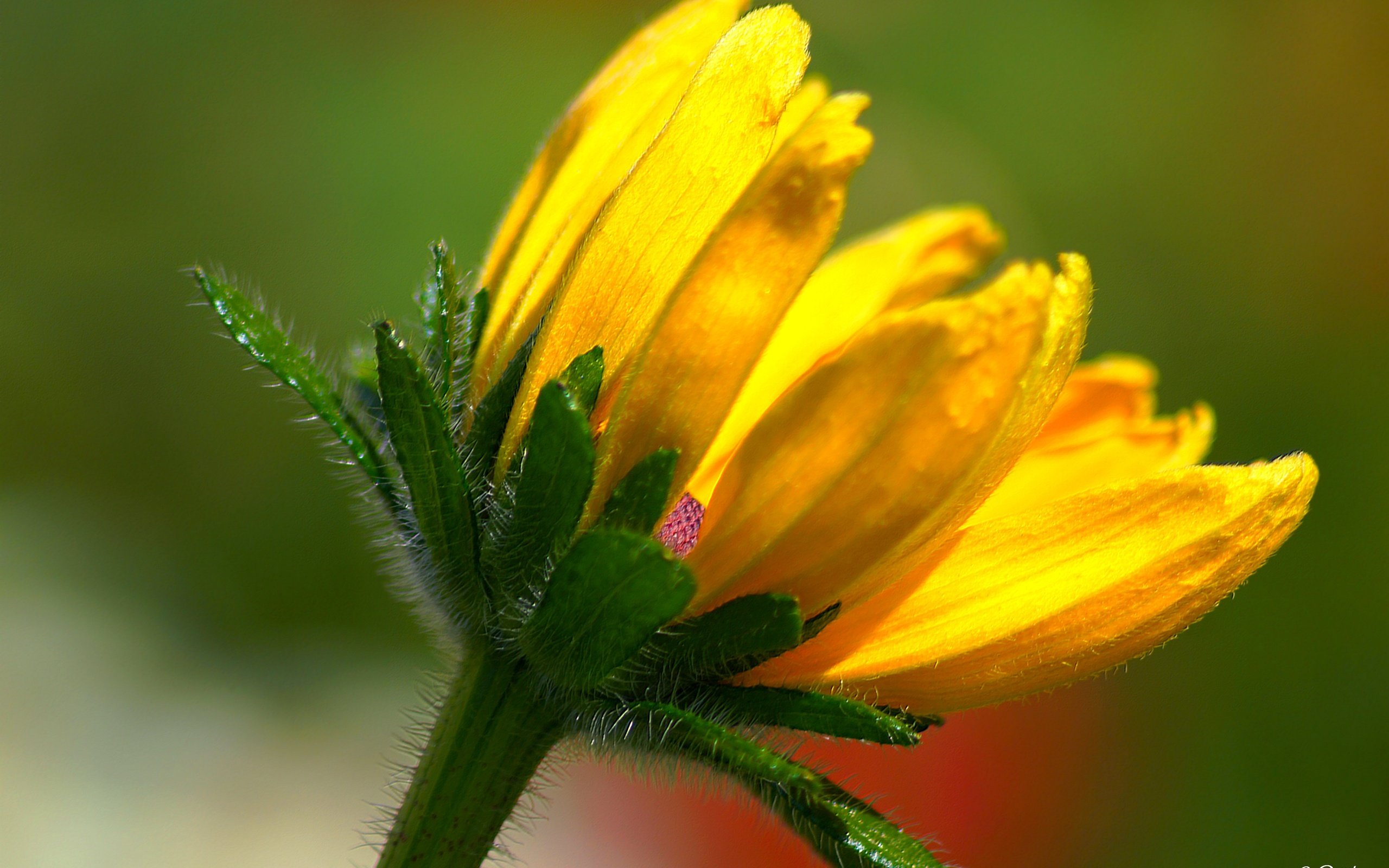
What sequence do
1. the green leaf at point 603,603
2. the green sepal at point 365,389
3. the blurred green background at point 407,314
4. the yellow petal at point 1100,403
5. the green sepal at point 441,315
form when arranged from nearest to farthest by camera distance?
the green leaf at point 603,603 → the green sepal at point 441,315 → the green sepal at point 365,389 → the yellow petal at point 1100,403 → the blurred green background at point 407,314

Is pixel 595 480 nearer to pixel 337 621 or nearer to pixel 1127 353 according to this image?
pixel 337 621

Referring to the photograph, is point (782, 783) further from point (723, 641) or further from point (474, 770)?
point (474, 770)

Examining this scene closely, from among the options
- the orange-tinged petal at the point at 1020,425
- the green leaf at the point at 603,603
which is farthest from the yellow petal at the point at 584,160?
the orange-tinged petal at the point at 1020,425

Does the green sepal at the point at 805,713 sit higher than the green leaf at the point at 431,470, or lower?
lower

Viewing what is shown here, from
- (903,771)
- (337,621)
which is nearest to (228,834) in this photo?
(337,621)

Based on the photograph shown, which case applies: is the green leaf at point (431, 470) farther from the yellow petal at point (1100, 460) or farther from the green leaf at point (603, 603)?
the yellow petal at point (1100, 460)

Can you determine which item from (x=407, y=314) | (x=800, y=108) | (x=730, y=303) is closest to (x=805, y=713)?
(x=730, y=303)
